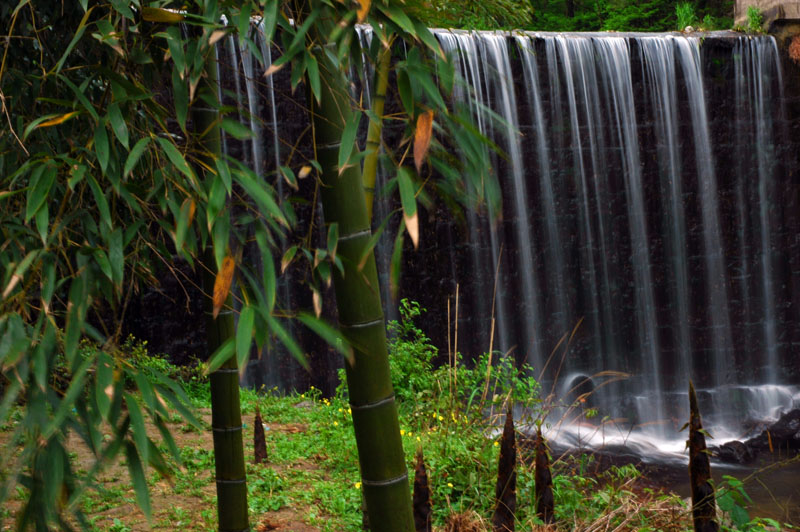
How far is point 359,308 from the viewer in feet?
5.66

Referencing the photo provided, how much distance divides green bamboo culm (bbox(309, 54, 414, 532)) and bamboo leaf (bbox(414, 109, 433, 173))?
318mm

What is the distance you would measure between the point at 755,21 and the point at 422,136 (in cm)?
954

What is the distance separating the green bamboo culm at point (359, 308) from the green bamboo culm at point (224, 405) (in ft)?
1.13

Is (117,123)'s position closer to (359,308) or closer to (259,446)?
(359,308)

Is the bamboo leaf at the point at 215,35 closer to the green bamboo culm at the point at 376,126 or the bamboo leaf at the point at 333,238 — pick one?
the green bamboo culm at the point at 376,126

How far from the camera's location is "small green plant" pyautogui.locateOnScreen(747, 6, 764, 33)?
31.1 feet

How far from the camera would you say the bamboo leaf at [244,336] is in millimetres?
1286

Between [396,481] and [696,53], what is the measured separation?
28.6 ft

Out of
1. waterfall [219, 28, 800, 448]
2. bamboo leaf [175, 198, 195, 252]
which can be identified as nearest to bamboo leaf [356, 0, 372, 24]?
bamboo leaf [175, 198, 195, 252]

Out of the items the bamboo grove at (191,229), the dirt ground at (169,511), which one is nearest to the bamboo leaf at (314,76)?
the bamboo grove at (191,229)

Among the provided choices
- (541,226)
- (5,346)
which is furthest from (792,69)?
(5,346)

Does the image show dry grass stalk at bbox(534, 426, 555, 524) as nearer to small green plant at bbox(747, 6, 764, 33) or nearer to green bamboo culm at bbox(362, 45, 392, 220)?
green bamboo culm at bbox(362, 45, 392, 220)

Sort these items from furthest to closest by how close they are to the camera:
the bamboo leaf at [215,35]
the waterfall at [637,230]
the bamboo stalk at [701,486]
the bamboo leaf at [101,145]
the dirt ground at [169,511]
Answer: the waterfall at [637,230], the dirt ground at [169,511], the bamboo stalk at [701,486], the bamboo leaf at [101,145], the bamboo leaf at [215,35]

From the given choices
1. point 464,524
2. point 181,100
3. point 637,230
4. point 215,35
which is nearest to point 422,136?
point 215,35
